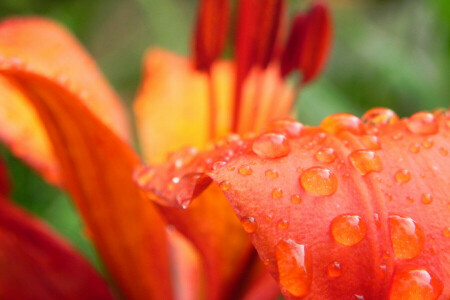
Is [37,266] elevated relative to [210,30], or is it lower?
lower

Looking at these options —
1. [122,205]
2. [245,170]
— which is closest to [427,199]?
[245,170]

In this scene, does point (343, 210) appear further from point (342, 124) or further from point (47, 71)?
point (47, 71)

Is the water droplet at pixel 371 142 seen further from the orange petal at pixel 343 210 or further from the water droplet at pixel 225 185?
the water droplet at pixel 225 185

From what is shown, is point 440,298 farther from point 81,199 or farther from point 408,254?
point 81,199

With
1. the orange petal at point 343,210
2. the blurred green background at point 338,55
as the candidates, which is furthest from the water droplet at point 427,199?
the blurred green background at point 338,55

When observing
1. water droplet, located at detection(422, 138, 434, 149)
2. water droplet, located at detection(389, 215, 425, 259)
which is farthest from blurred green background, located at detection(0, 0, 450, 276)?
water droplet, located at detection(389, 215, 425, 259)

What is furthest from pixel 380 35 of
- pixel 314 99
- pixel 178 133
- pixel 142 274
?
pixel 142 274
